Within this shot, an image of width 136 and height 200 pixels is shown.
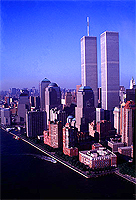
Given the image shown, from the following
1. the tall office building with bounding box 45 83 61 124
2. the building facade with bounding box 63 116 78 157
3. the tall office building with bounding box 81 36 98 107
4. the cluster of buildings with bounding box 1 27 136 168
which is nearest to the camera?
the building facade with bounding box 63 116 78 157

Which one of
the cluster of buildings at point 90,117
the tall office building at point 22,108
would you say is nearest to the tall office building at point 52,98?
the cluster of buildings at point 90,117

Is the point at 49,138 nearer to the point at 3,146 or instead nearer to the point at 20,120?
the point at 3,146

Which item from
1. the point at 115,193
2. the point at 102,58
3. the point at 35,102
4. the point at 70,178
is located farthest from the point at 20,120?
the point at 115,193

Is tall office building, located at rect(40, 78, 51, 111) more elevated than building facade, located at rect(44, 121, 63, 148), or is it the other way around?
tall office building, located at rect(40, 78, 51, 111)

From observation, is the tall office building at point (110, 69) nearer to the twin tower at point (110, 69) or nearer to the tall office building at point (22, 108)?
the twin tower at point (110, 69)

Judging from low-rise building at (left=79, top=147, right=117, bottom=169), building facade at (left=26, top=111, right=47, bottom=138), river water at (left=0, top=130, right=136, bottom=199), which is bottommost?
river water at (left=0, top=130, right=136, bottom=199)

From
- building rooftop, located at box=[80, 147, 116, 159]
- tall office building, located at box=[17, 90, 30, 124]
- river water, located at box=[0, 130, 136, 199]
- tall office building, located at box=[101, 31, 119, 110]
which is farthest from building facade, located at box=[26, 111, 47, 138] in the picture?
tall office building, located at box=[101, 31, 119, 110]

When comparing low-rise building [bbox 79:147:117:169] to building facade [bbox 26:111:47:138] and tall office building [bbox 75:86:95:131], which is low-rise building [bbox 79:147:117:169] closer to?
building facade [bbox 26:111:47:138]

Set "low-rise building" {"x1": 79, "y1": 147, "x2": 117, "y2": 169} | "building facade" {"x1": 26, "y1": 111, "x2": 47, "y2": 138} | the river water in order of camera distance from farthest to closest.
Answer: "building facade" {"x1": 26, "y1": 111, "x2": 47, "y2": 138} → "low-rise building" {"x1": 79, "y1": 147, "x2": 117, "y2": 169} → the river water
